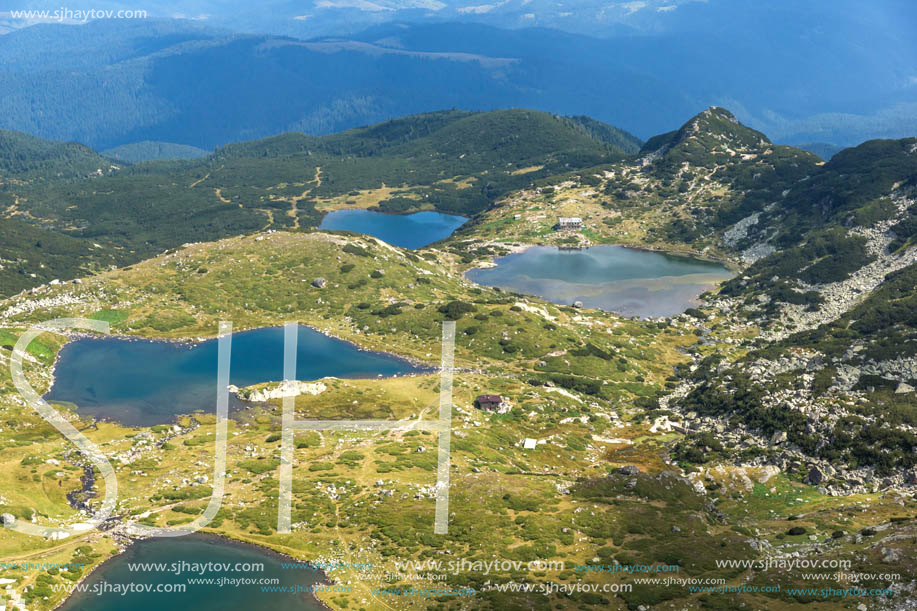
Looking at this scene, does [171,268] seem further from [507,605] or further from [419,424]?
[507,605]

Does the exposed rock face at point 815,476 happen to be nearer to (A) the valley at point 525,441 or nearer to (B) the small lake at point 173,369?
(A) the valley at point 525,441

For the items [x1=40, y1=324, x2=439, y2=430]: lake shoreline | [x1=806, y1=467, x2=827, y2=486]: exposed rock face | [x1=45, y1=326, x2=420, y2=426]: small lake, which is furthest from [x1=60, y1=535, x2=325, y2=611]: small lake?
[x1=806, y1=467, x2=827, y2=486]: exposed rock face

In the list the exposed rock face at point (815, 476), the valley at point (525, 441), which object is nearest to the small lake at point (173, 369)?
the valley at point (525, 441)

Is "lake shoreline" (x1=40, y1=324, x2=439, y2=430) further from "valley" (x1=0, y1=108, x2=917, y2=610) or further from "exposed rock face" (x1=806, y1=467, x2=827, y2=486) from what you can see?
"exposed rock face" (x1=806, y1=467, x2=827, y2=486)

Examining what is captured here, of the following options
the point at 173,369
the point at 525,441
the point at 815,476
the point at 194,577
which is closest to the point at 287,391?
the point at 173,369

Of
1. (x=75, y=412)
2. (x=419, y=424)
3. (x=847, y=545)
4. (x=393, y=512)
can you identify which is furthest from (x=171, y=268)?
(x=847, y=545)

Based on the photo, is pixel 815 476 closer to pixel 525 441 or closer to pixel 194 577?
pixel 525 441
